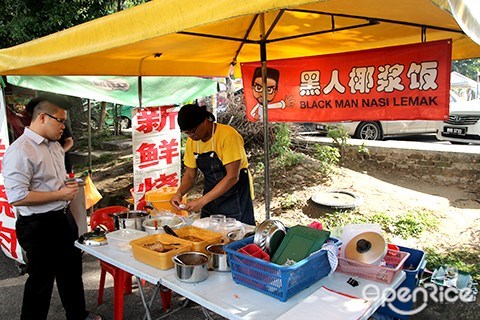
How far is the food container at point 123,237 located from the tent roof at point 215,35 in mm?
1162

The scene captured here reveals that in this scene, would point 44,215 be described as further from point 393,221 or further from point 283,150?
point 283,150

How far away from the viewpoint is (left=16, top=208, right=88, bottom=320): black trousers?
2508mm

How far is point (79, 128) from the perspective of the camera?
10594 mm

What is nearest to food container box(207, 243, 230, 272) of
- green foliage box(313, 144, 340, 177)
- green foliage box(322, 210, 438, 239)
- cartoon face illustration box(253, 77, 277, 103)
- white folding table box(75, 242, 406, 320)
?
white folding table box(75, 242, 406, 320)

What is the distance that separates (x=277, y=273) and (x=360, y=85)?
2.15 metres

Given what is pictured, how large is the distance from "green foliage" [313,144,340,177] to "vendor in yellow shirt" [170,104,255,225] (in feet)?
10.3

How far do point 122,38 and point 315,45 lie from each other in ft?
7.36

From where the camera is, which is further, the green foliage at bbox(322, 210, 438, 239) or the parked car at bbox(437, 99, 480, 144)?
the parked car at bbox(437, 99, 480, 144)

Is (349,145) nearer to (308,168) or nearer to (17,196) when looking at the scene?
(308,168)

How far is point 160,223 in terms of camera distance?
2.69m

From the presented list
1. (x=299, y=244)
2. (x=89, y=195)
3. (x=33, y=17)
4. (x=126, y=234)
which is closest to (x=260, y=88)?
(x=126, y=234)

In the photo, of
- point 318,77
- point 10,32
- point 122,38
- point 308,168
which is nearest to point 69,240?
point 122,38

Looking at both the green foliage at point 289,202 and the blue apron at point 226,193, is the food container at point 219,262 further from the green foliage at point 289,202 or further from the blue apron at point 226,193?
the green foliage at point 289,202

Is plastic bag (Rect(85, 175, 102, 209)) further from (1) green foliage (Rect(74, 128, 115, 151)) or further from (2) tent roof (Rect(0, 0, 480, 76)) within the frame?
(1) green foliage (Rect(74, 128, 115, 151))
